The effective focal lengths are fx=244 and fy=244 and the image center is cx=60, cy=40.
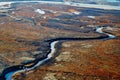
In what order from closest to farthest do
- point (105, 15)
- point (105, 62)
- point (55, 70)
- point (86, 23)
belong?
1. point (55, 70)
2. point (105, 62)
3. point (86, 23)
4. point (105, 15)

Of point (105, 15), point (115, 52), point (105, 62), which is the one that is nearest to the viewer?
point (105, 62)

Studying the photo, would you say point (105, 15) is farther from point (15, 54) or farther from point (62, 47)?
point (15, 54)

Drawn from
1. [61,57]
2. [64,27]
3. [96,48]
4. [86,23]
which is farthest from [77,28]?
[61,57]

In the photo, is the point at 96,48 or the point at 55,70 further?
the point at 96,48

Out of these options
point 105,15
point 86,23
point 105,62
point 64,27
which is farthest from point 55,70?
point 105,15

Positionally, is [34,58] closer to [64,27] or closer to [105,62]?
[105,62]

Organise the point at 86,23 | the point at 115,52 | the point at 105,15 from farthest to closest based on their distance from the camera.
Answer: the point at 105,15
the point at 86,23
the point at 115,52

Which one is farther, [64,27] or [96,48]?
[64,27]
